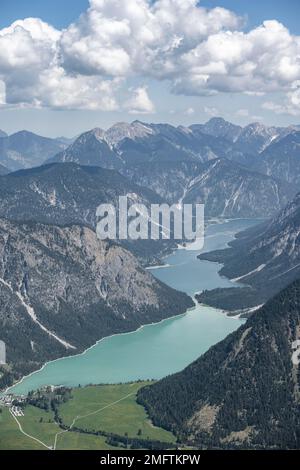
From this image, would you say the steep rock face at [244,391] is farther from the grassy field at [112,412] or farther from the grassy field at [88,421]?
the grassy field at [88,421]

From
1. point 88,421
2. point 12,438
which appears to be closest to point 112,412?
point 88,421

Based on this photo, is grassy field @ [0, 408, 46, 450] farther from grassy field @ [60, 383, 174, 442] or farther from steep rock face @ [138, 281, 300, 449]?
steep rock face @ [138, 281, 300, 449]

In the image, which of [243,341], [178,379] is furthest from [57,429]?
[243,341]

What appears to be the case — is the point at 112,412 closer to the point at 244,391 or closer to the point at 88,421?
the point at 88,421

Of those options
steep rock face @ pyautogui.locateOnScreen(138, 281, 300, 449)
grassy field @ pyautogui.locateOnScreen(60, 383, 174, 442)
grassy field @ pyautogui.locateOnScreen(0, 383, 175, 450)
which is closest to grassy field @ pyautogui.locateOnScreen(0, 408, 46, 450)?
grassy field @ pyautogui.locateOnScreen(0, 383, 175, 450)

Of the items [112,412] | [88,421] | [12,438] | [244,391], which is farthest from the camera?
[112,412]
